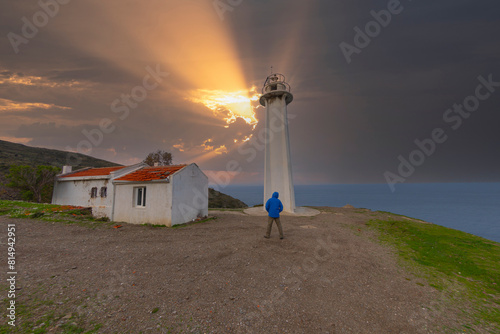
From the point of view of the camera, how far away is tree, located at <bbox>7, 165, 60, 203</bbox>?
24.4m

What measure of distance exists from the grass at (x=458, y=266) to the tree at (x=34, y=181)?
35.3m

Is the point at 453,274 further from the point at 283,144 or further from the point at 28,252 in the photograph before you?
the point at 28,252

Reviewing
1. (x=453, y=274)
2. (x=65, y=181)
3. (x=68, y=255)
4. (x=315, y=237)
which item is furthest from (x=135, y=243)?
(x=65, y=181)

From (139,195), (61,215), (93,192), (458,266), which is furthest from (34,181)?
(458,266)

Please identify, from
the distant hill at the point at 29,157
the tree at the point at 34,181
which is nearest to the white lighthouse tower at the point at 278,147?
the tree at the point at 34,181

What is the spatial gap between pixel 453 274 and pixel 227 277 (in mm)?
9484

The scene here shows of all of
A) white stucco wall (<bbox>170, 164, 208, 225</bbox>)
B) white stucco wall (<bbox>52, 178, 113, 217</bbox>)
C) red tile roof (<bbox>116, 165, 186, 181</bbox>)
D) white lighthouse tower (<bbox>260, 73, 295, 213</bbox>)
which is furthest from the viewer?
white lighthouse tower (<bbox>260, 73, 295, 213</bbox>)

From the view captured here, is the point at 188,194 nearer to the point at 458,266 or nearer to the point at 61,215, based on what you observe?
the point at 61,215

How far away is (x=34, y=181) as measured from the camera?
24.8 meters

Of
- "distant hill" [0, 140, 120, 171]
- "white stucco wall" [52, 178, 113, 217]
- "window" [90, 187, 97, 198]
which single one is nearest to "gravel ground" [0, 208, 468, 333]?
"white stucco wall" [52, 178, 113, 217]

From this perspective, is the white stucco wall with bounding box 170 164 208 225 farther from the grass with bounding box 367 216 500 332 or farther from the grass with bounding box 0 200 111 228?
the grass with bounding box 367 216 500 332

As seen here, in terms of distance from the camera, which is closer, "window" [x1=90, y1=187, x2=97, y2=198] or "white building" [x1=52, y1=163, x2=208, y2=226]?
"white building" [x1=52, y1=163, x2=208, y2=226]

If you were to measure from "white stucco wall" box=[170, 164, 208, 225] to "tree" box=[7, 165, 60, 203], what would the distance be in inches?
793

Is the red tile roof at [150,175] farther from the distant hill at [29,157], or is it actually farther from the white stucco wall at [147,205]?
the distant hill at [29,157]
